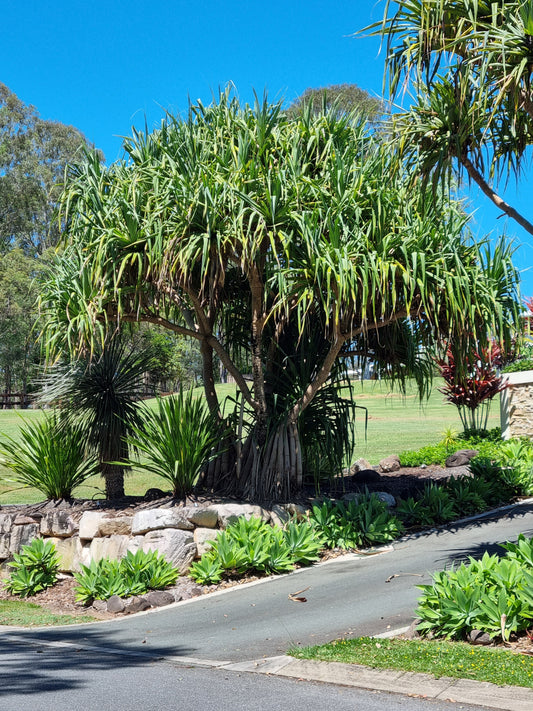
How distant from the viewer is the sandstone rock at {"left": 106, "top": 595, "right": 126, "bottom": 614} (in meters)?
8.23

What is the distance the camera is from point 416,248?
9484mm

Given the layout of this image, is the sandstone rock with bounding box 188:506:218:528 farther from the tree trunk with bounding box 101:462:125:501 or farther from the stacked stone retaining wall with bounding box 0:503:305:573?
the tree trunk with bounding box 101:462:125:501

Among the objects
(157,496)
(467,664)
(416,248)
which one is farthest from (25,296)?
(467,664)

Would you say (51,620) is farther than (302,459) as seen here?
No

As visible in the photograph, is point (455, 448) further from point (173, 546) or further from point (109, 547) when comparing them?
point (109, 547)

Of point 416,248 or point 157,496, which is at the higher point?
point 416,248

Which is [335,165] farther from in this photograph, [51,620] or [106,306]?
[51,620]

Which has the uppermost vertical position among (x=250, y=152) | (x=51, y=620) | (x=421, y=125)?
(x=250, y=152)

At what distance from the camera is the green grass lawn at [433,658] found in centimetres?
476

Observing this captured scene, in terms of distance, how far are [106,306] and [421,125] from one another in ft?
15.7

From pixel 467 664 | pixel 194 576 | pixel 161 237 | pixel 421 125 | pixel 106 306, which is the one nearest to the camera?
pixel 467 664

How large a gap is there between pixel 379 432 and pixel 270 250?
51.9 feet

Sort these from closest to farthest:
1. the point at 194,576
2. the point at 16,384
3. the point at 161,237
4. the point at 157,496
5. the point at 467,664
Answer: the point at 467,664, the point at 194,576, the point at 161,237, the point at 157,496, the point at 16,384

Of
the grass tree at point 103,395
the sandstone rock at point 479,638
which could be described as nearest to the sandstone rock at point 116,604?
the grass tree at point 103,395
